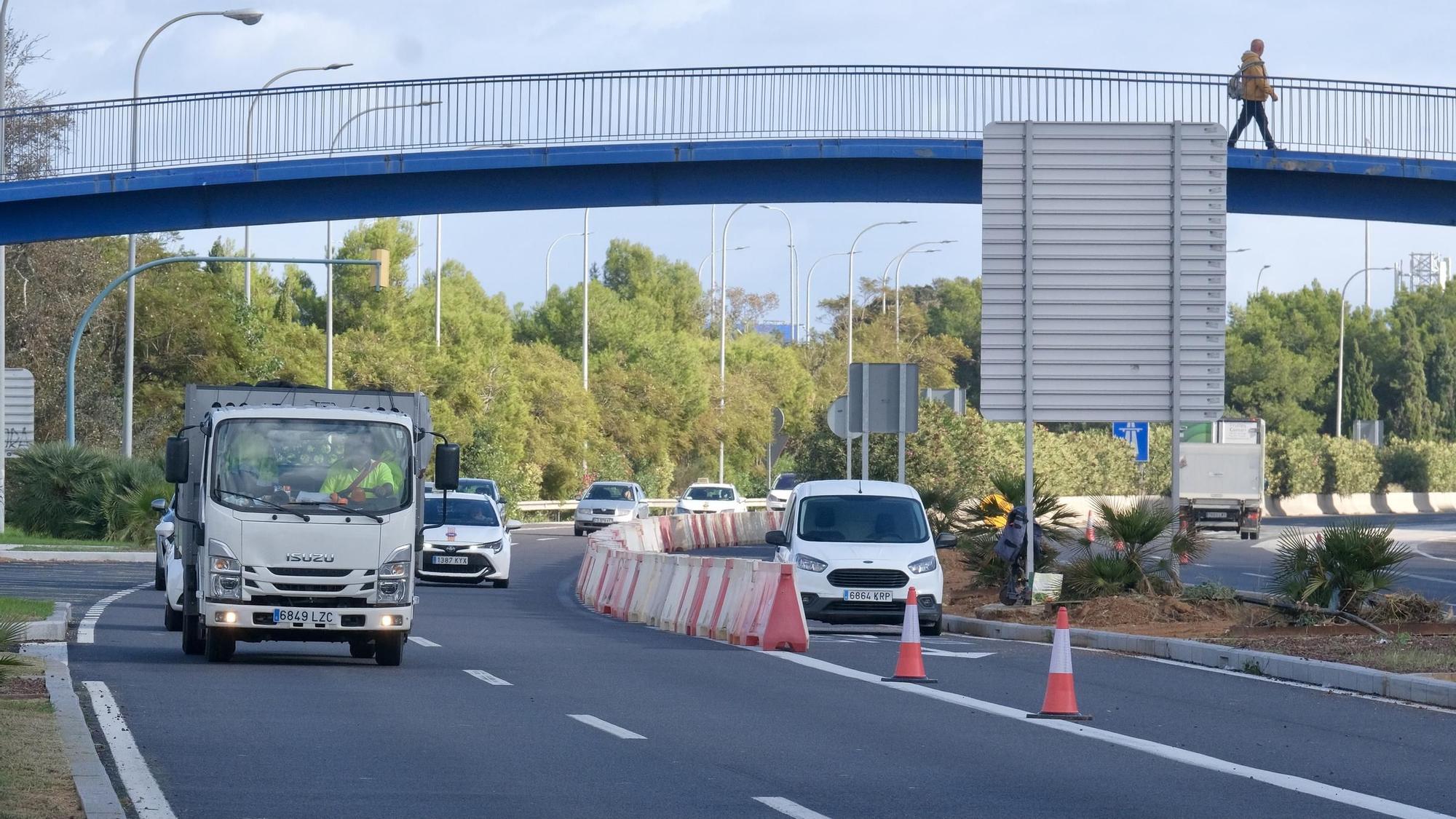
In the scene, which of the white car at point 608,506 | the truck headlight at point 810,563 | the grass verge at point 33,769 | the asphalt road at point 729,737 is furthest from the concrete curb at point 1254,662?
the white car at point 608,506

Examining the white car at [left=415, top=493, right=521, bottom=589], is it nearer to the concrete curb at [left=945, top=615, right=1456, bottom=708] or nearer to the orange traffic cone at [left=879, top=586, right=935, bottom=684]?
the concrete curb at [left=945, top=615, right=1456, bottom=708]

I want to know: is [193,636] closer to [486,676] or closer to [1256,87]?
[486,676]

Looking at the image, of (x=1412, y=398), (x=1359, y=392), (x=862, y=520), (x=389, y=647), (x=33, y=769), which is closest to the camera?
(x=33, y=769)

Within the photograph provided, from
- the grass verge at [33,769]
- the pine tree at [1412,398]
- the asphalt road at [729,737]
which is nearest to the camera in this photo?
the grass verge at [33,769]

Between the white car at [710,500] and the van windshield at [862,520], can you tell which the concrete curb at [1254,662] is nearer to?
the van windshield at [862,520]

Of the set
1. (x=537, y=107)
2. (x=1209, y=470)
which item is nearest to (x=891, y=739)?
(x=537, y=107)

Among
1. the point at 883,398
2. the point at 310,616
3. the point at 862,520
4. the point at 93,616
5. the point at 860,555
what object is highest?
the point at 883,398

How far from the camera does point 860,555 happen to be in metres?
23.0

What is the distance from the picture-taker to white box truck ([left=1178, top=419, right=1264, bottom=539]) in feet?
200

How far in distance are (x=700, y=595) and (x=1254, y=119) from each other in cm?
1349

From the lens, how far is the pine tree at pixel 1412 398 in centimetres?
12131

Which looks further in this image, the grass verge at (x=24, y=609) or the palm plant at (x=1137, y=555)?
the palm plant at (x=1137, y=555)

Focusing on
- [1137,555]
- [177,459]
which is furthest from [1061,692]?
[1137,555]

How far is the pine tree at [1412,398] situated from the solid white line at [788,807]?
383 ft
